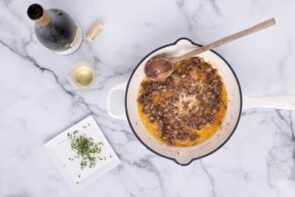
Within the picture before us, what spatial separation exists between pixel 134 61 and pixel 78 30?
0.17 meters

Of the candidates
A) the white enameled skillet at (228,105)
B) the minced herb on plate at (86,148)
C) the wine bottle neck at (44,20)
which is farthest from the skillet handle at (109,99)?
the wine bottle neck at (44,20)

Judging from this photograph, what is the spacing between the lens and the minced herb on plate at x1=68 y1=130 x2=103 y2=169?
1368mm

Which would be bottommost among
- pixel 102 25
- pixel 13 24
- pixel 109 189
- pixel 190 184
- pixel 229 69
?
pixel 190 184

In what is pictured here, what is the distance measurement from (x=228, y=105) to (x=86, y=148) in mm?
399

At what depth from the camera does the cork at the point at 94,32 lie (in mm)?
1328

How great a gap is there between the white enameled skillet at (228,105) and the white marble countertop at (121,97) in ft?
0.19

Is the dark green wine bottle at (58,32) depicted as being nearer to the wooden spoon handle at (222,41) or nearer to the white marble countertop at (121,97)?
the white marble countertop at (121,97)

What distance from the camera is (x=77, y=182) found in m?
1.38

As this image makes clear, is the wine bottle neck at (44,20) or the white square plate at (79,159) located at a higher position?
the wine bottle neck at (44,20)

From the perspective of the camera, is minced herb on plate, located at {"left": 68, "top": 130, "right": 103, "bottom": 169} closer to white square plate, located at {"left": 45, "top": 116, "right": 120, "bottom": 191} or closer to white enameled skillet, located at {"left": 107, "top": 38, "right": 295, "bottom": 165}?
white square plate, located at {"left": 45, "top": 116, "right": 120, "bottom": 191}

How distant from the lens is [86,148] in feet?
4.49

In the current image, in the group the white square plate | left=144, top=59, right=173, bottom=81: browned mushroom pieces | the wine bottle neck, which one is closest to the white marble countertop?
the white square plate

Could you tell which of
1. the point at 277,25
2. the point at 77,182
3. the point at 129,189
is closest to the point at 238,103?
the point at 277,25

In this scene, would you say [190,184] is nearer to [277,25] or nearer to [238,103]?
[238,103]
